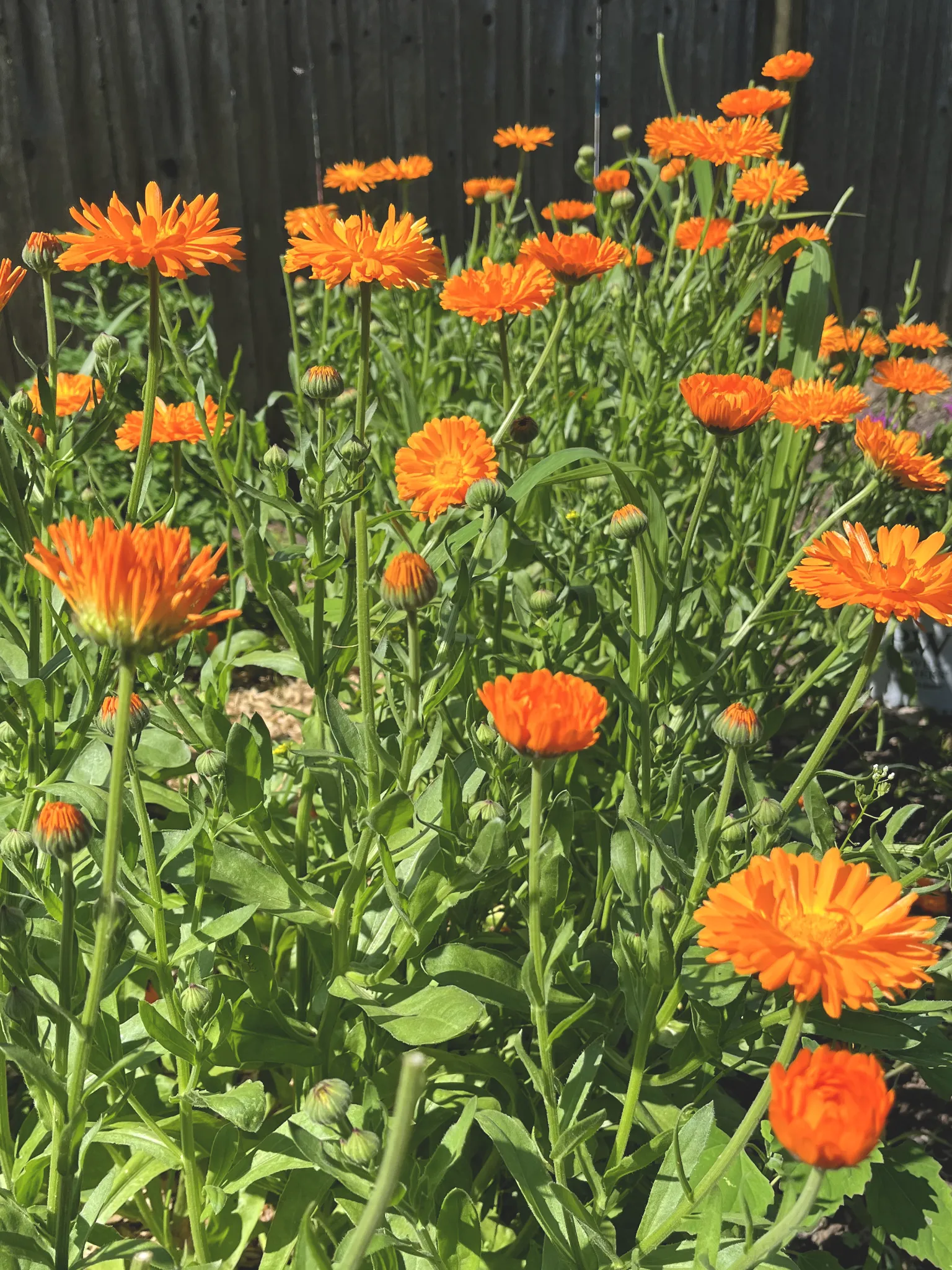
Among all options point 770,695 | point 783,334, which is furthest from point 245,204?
point 770,695

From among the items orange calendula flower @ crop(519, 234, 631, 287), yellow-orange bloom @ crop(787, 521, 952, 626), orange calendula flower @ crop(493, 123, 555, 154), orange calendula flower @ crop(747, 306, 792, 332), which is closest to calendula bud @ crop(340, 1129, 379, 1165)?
yellow-orange bloom @ crop(787, 521, 952, 626)

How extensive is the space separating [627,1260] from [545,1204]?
0.41ft

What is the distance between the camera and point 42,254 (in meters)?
1.36

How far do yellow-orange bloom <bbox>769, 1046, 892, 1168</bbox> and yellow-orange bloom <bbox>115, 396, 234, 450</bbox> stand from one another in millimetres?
1214

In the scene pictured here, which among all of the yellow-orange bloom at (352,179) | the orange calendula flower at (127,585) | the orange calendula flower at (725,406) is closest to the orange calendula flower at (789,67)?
the yellow-orange bloom at (352,179)

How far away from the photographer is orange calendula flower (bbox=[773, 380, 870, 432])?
1.67m

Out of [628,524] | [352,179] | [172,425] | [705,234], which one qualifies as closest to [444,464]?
[628,524]

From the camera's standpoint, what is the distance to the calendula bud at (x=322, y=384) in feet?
4.30

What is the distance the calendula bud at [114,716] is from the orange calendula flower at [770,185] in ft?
5.46

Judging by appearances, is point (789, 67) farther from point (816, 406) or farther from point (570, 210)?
point (816, 406)

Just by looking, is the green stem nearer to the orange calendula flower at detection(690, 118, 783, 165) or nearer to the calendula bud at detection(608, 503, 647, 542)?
the calendula bud at detection(608, 503, 647, 542)

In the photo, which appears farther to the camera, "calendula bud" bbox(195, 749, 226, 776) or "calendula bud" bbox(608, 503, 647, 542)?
"calendula bud" bbox(608, 503, 647, 542)

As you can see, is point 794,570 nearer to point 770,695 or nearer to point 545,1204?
point 545,1204

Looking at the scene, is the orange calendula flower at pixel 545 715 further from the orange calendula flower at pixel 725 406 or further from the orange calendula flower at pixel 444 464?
the orange calendula flower at pixel 725 406
